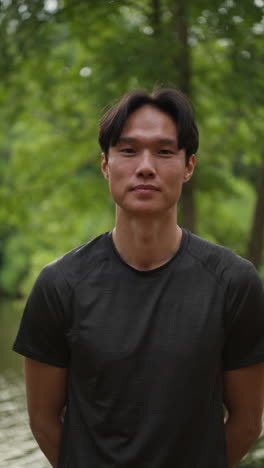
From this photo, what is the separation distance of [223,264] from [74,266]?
1.60ft

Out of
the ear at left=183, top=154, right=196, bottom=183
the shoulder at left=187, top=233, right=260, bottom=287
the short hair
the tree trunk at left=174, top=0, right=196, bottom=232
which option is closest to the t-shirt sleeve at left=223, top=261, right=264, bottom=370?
the shoulder at left=187, top=233, right=260, bottom=287

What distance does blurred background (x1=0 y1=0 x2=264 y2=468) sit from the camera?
860 cm

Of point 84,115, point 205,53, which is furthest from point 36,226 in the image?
point 205,53

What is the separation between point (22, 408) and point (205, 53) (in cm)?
663

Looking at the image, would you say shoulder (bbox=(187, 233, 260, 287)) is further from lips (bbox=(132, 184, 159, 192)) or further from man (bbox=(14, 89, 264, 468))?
lips (bbox=(132, 184, 159, 192))

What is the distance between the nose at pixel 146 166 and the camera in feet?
7.35

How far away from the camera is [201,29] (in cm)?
1008

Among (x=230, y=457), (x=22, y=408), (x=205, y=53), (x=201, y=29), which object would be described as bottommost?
(x=22, y=408)

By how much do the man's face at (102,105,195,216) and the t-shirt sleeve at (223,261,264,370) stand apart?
34 cm

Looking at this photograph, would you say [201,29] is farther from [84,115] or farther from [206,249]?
[206,249]

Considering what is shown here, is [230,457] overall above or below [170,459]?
below

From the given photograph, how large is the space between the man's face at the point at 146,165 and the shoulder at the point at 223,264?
0.58 ft

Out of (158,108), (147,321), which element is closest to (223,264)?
(147,321)

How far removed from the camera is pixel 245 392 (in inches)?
95.0
